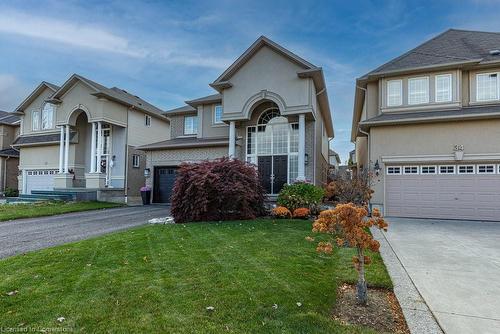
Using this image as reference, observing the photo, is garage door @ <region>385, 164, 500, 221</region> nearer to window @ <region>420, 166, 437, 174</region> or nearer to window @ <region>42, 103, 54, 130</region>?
window @ <region>420, 166, 437, 174</region>

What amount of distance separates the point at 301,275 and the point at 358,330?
1.66 m

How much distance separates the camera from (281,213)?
470 inches

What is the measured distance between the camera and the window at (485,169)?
12235 mm

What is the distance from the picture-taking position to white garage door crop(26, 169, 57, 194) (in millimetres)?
22984

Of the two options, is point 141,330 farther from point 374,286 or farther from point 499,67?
point 499,67

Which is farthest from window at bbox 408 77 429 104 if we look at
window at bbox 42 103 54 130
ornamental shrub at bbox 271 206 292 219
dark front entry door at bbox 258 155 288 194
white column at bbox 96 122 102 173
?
window at bbox 42 103 54 130

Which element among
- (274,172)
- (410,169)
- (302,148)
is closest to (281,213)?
(302,148)

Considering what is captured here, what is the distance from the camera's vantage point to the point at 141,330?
3176 millimetres

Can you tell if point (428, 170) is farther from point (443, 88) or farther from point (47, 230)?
point (47, 230)

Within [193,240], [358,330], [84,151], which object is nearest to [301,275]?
[358,330]

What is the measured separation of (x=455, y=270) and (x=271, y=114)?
1230 cm

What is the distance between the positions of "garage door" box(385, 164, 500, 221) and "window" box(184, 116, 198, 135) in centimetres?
1236

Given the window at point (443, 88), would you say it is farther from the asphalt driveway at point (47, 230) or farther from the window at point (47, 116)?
the window at point (47, 116)

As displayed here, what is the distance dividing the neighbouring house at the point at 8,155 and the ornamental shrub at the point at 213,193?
2403 centimetres
